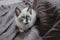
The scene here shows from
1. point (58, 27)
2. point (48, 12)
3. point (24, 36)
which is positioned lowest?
point (24, 36)

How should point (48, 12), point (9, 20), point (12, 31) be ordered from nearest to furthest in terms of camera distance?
point (48, 12), point (12, 31), point (9, 20)

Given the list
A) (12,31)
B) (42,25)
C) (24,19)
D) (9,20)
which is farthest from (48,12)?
(9,20)

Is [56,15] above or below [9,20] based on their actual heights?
above

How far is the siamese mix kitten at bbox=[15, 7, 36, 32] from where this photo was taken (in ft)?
4.28

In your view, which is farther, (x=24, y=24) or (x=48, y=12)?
(x=24, y=24)

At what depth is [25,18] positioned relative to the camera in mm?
1290

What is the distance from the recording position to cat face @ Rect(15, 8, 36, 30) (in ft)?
4.26

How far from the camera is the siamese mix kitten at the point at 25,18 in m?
1.31

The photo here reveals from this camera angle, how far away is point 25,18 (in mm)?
1290

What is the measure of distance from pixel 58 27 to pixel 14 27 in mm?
593

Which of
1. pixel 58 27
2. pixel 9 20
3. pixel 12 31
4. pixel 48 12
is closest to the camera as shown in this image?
pixel 58 27

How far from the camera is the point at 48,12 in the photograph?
4.00 feet

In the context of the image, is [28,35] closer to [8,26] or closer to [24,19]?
[24,19]

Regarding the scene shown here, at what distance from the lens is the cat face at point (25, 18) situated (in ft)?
4.26
